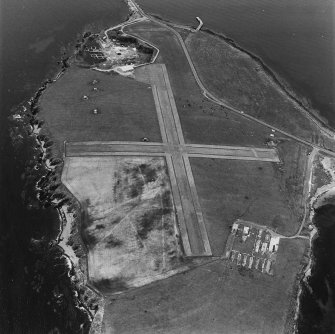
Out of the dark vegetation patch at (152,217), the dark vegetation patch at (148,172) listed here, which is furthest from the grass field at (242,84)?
the dark vegetation patch at (152,217)

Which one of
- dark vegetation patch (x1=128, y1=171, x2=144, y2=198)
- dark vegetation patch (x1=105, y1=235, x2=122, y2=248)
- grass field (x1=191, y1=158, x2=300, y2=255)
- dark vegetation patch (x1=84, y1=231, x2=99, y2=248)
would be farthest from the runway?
dark vegetation patch (x1=84, y1=231, x2=99, y2=248)

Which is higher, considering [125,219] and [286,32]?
[286,32]

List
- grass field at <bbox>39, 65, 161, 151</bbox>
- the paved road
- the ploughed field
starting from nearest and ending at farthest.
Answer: the ploughed field < the paved road < grass field at <bbox>39, 65, 161, 151</bbox>

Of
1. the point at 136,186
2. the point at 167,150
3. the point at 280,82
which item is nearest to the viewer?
the point at 136,186

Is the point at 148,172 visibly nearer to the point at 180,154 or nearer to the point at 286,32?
the point at 180,154

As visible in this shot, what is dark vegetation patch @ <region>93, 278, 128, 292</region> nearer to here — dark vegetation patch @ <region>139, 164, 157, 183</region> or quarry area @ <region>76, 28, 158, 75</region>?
dark vegetation patch @ <region>139, 164, 157, 183</region>

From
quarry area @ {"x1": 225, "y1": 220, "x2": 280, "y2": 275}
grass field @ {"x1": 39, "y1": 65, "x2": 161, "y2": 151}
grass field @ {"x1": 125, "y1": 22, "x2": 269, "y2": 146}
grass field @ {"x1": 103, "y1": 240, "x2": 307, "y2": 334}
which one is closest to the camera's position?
grass field @ {"x1": 103, "y1": 240, "x2": 307, "y2": 334}

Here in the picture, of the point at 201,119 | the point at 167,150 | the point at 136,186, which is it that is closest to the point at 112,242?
the point at 136,186
